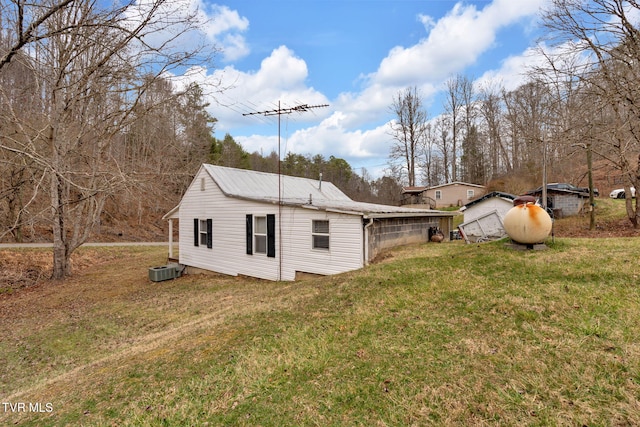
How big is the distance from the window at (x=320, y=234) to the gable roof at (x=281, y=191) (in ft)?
1.99

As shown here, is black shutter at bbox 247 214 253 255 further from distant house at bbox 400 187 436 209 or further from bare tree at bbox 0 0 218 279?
distant house at bbox 400 187 436 209

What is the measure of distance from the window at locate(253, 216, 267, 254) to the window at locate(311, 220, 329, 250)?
7.16ft

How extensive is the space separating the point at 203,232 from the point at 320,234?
6.36 m

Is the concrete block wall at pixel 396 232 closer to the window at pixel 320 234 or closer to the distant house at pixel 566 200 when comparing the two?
the window at pixel 320 234

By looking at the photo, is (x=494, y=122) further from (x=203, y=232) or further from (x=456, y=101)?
(x=203, y=232)

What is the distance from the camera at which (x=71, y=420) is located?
3.22m

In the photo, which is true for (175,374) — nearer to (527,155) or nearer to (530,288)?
(530,288)

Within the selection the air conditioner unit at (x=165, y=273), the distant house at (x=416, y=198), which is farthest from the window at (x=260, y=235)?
the distant house at (x=416, y=198)

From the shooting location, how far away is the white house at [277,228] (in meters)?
9.66

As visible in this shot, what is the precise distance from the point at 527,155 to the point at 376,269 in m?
28.7

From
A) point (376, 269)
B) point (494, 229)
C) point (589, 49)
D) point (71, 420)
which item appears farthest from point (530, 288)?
point (589, 49)

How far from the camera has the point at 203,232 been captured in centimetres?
1390

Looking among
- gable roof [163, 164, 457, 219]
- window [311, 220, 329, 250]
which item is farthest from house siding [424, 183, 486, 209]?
window [311, 220, 329, 250]

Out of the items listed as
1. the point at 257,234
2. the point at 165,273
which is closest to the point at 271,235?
the point at 257,234
